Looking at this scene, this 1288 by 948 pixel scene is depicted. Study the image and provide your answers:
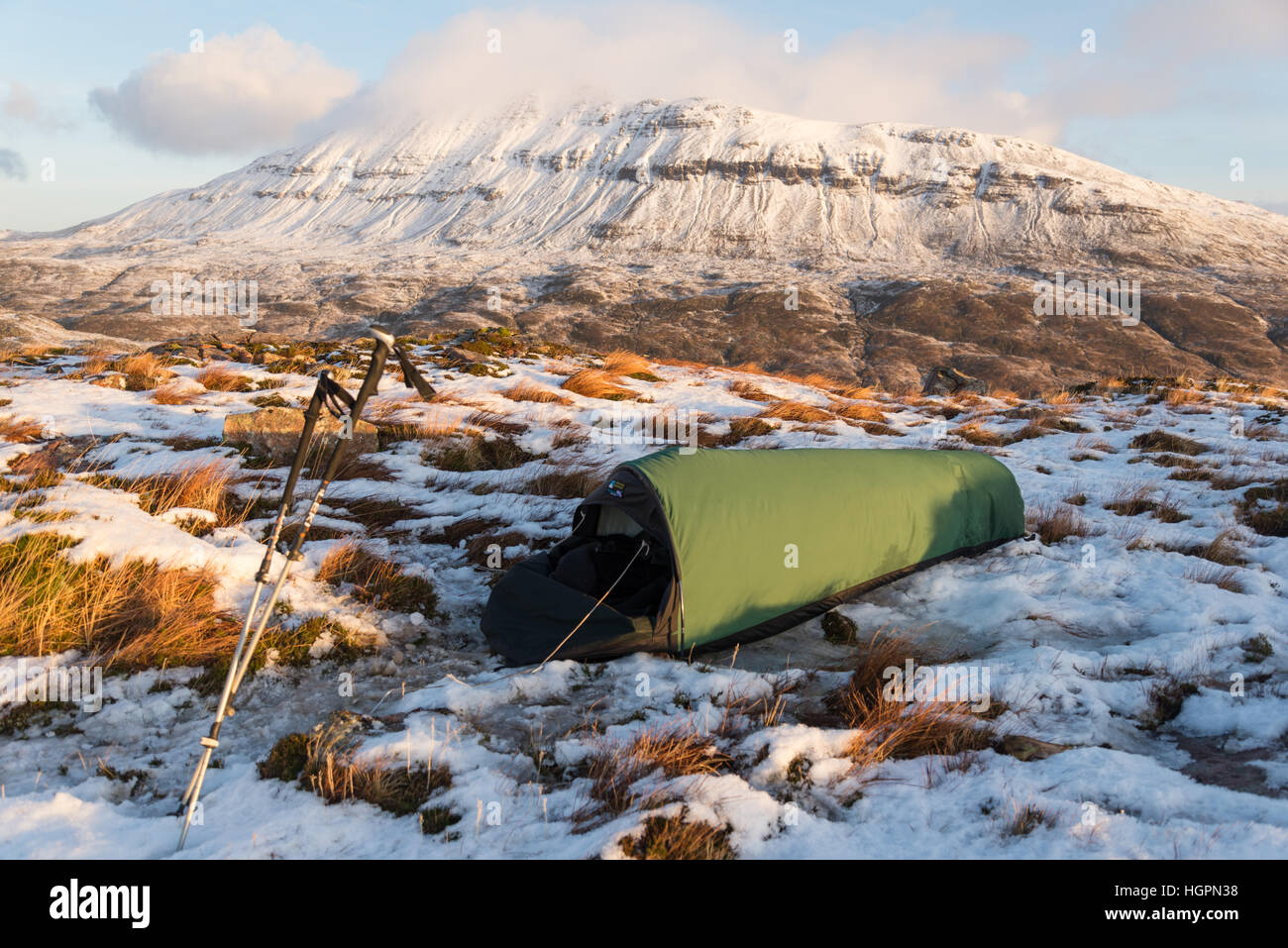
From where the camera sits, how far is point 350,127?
161500mm

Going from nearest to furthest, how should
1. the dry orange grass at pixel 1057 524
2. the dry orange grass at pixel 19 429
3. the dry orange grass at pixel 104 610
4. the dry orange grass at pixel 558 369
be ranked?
the dry orange grass at pixel 104 610 → the dry orange grass at pixel 1057 524 → the dry orange grass at pixel 19 429 → the dry orange grass at pixel 558 369

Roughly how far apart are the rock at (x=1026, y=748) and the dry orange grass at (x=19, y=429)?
10233 millimetres

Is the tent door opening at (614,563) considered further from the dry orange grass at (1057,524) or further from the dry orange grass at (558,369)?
the dry orange grass at (558,369)

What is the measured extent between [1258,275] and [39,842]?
121568 millimetres

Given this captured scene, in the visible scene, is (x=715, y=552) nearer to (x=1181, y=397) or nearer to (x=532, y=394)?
(x=532, y=394)

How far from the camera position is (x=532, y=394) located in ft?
40.7

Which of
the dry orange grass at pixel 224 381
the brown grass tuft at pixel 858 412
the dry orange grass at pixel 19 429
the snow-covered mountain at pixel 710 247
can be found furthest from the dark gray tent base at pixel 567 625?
the snow-covered mountain at pixel 710 247

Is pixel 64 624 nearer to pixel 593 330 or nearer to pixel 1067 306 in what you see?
pixel 593 330

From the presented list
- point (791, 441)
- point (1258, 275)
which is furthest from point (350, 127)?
point (791, 441)

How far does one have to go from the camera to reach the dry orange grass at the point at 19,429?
26.7 ft

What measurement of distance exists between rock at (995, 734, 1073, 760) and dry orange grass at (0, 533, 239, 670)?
4.63 metres

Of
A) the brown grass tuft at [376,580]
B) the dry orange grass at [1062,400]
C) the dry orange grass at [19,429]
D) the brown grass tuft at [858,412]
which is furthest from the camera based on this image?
the dry orange grass at [1062,400]
